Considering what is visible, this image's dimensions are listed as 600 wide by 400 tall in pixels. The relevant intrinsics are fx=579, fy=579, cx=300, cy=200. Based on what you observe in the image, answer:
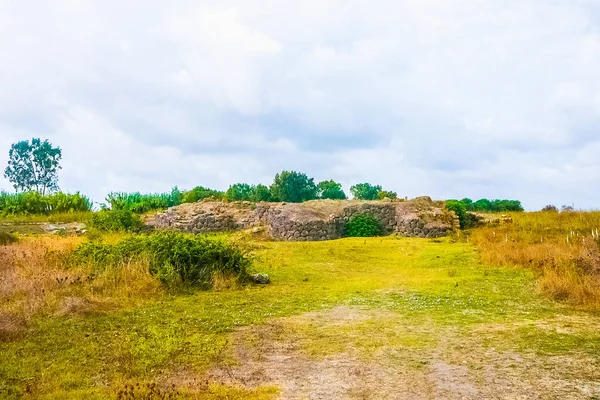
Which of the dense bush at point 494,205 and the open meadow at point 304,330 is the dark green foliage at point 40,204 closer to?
the open meadow at point 304,330

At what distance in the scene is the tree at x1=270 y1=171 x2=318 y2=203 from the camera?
118 ft

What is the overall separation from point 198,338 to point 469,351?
348 centimetres

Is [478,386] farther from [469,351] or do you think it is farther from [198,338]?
[198,338]

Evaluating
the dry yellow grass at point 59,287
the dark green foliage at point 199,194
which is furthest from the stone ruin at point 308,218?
the dry yellow grass at point 59,287

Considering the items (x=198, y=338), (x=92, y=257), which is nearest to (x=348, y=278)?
(x=92, y=257)

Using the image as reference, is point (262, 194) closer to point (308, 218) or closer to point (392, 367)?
point (308, 218)

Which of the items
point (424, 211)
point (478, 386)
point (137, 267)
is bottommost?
point (478, 386)

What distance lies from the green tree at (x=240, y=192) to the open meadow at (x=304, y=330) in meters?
21.7

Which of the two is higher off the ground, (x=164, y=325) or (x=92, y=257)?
(x=92, y=257)

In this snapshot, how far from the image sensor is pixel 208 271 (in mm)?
12586

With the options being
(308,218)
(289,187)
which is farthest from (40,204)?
(308,218)

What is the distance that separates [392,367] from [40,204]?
3036 centimetres

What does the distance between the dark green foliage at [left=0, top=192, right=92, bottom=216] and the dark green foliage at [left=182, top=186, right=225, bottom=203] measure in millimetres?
5709

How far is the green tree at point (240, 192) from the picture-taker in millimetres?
37247
